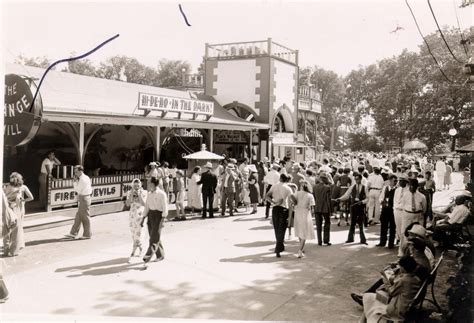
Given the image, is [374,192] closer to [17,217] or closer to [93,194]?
[93,194]

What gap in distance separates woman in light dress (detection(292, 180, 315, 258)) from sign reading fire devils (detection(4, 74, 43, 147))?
16.4ft

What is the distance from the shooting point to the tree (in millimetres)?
61969

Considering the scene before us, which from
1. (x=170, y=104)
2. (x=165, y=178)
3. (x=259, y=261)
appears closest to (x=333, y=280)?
(x=259, y=261)

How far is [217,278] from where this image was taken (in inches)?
277

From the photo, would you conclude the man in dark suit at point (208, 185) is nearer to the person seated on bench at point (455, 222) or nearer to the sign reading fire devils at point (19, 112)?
the sign reading fire devils at point (19, 112)

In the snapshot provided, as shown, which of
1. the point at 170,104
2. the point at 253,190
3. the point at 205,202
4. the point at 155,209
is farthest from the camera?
the point at 170,104

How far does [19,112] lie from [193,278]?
3.94 meters

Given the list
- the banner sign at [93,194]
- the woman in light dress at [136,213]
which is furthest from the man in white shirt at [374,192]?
the banner sign at [93,194]

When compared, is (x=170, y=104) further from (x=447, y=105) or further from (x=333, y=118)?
(x=333, y=118)

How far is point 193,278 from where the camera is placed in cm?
700

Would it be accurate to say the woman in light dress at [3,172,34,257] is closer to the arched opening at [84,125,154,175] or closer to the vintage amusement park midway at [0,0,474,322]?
the vintage amusement park midway at [0,0,474,322]

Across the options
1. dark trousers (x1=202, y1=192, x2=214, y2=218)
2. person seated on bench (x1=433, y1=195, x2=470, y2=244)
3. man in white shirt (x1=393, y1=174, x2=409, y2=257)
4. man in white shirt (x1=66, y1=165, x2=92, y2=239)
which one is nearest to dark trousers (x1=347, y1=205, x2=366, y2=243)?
man in white shirt (x1=393, y1=174, x2=409, y2=257)

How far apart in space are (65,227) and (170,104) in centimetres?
585

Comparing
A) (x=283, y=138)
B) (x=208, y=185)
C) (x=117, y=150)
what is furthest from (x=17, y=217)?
(x=283, y=138)
